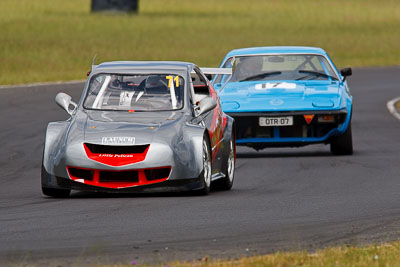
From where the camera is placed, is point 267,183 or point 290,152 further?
point 290,152

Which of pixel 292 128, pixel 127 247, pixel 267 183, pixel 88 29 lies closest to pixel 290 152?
pixel 292 128

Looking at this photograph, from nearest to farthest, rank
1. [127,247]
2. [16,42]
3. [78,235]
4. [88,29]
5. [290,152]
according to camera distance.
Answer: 1. [127,247]
2. [78,235]
3. [290,152]
4. [16,42]
5. [88,29]

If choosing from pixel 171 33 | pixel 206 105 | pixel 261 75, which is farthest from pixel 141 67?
pixel 171 33

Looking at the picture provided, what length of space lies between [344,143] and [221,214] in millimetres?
6704

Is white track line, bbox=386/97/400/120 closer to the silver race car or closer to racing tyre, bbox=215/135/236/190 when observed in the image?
racing tyre, bbox=215/135/236/190

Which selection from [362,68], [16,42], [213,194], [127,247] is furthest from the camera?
[16,42]

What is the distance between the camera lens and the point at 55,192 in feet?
36.7

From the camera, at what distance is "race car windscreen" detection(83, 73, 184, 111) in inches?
465

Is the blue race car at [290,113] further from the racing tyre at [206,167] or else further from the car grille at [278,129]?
the racing tyre at [206,167]

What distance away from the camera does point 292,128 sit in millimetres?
15953

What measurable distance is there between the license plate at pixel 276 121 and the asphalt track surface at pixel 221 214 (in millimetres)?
503

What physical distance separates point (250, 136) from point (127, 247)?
26.4 ft

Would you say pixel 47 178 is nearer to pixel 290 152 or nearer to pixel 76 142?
pixel 76 142

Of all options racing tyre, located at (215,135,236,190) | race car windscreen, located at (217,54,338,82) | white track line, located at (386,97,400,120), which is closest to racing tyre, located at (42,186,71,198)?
racing tyre, located at (215,135,236,190)
